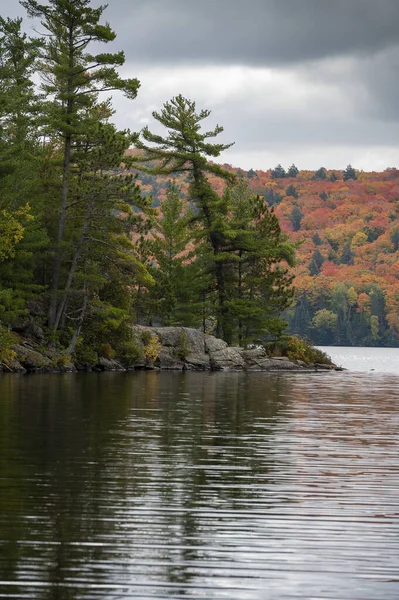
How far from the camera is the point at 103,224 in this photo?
45.2 metres

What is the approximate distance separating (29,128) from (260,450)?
33.0 metres

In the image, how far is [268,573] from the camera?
7.48m

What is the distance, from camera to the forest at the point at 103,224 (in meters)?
42.5

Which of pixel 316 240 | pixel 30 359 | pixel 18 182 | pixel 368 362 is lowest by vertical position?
pixel 368 362

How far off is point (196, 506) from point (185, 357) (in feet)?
137

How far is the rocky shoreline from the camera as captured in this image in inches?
1844

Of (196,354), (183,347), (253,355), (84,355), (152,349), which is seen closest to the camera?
(84,355)

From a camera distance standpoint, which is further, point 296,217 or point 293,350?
point 296,217

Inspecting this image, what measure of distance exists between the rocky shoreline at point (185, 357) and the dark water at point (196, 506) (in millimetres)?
25630

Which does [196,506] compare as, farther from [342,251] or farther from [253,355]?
[342,251]

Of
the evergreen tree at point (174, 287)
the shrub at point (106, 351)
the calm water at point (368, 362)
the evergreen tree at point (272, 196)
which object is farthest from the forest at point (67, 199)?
the evergreen tree at point (272, 196)

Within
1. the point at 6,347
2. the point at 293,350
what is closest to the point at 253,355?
the point at 293,350

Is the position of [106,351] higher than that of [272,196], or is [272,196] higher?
[272,196]

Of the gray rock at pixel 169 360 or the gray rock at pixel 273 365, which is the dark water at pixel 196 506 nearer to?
the gray rock at pixel 169 360
